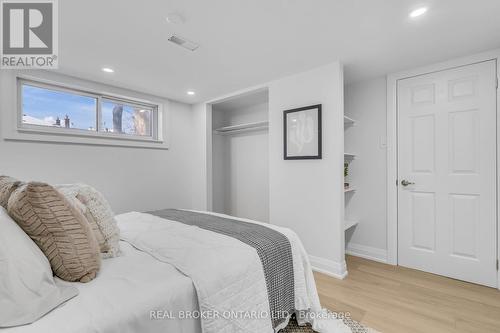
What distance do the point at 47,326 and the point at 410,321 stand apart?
7.27 ft

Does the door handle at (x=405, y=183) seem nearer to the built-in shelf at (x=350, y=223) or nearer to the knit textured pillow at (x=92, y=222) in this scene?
the built-in shelf at (x=350, y=223)

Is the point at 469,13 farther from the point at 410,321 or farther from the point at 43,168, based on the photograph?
the point at 43,168

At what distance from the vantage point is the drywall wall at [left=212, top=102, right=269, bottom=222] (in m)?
4.11

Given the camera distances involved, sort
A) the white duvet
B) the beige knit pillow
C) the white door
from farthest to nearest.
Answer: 1. the white door
2. the white duvet
3. the beige knit pillow

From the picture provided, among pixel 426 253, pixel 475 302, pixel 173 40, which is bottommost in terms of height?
pixel 475 302

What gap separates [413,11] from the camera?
1.73 metres

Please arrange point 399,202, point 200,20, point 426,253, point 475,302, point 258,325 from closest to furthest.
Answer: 1. point 258,325
2. point 200,20
3. point 475,302
4. point 426,253
5. point 399,202

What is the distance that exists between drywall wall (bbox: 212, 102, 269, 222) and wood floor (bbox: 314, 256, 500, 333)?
76.1 inches

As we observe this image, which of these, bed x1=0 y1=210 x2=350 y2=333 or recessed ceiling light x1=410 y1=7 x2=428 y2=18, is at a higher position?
recessed ceiling light x1=410 y1=7 x2=428 y2=18

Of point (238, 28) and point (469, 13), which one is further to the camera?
point (238, 28)

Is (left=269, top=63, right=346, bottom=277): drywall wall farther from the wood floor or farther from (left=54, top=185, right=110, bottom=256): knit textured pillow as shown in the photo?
(left=54, top=185, right=110, bottom=256): knit textured pillow

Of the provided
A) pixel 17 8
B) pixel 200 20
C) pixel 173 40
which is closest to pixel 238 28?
pixel 200 20

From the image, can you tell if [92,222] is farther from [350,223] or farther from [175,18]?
[350,223]

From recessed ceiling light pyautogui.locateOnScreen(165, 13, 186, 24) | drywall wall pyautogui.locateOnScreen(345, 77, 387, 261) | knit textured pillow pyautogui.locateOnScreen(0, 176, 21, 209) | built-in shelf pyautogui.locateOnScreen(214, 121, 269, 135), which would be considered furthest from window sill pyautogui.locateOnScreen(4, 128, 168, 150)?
drywall wall pyautogui.locateOnScreen(345, 77, 387, 261)
